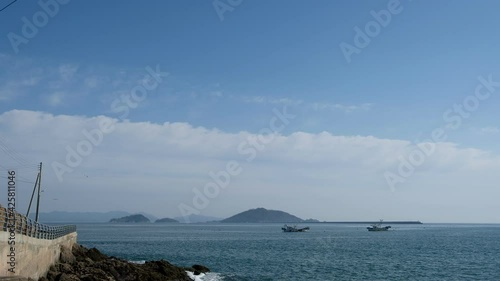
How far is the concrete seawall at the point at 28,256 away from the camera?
63.0ft

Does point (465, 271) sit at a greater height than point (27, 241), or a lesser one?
lesser

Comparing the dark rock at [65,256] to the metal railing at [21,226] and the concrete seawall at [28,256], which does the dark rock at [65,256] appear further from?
the concrete seawall at [28,256]

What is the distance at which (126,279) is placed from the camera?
36.2 meters

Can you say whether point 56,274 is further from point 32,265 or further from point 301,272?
point 301,272

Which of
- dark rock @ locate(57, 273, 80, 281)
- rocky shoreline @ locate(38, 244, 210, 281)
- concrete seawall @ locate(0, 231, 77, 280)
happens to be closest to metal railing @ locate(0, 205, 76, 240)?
concrete seawall @ locate(0, 231, 77, 280)

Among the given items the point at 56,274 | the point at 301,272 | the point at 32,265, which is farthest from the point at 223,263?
the point at 32,265

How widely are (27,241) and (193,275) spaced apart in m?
24.8

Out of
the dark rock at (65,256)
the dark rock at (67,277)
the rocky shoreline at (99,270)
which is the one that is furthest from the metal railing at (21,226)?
the dark rock at (67,277)

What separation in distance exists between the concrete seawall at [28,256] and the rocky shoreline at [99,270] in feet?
2.54

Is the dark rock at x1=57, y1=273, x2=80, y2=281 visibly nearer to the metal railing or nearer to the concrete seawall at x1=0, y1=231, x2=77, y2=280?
the concrete seawall at x1=0, y1=231, x2=77, y2=280

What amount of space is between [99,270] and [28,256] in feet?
38.4

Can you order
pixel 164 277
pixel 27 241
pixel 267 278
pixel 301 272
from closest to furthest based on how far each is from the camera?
pixel 27 241
pixel 164 277
pixel 267 278
pixel 301 272

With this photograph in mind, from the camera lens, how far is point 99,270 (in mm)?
34406

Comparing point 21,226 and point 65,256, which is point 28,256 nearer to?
point 21,226
